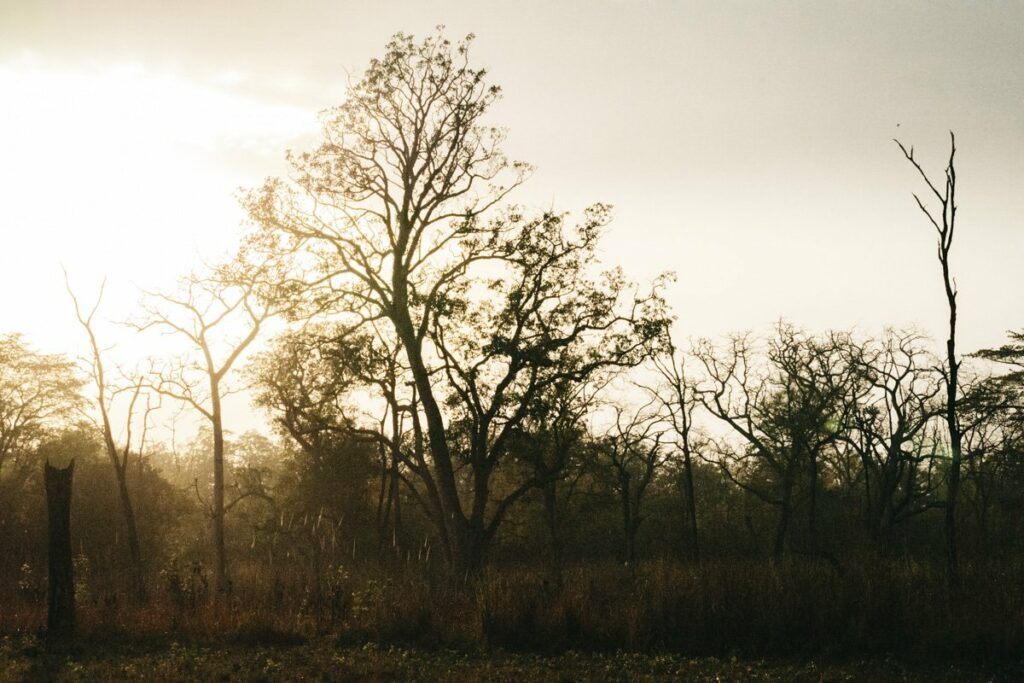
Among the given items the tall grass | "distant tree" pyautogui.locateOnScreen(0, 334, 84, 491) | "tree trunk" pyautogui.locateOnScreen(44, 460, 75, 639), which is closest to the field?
the tall grass

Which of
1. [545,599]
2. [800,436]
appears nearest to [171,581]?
[545,599]

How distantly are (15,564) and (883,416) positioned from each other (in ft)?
129

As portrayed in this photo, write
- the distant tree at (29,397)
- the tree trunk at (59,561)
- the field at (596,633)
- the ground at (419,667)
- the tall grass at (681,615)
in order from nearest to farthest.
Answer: the ground at (419,667) → the field at (596,633) → the tall grass at (681,615) → the tree trunk at (59,561) → the distant tree at (29,397)

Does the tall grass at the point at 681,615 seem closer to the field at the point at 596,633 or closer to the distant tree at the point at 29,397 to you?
the field at the point at 596,633

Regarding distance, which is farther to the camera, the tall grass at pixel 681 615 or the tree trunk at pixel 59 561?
the tree trunk at pixel 59 561

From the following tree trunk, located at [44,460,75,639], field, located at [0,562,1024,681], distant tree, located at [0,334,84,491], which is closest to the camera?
field, located at [0,562,1024,681]

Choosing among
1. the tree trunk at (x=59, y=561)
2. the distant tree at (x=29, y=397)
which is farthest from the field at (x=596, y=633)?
the distant tree at (x=29, y=397)

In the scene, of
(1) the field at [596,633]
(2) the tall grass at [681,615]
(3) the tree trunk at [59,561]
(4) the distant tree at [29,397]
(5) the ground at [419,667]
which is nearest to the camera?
(5) the ground at [419,667]

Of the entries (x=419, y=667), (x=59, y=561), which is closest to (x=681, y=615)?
(x=419, y=667)

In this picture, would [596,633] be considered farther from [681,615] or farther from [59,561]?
[59,561]

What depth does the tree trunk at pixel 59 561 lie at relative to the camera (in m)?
13.2

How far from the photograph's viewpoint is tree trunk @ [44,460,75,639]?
13.2 m

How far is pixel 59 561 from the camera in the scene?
1397cm

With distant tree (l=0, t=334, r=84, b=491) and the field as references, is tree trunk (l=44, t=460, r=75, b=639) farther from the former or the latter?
distant tree (l=0, t=334, r=84, b=491)
